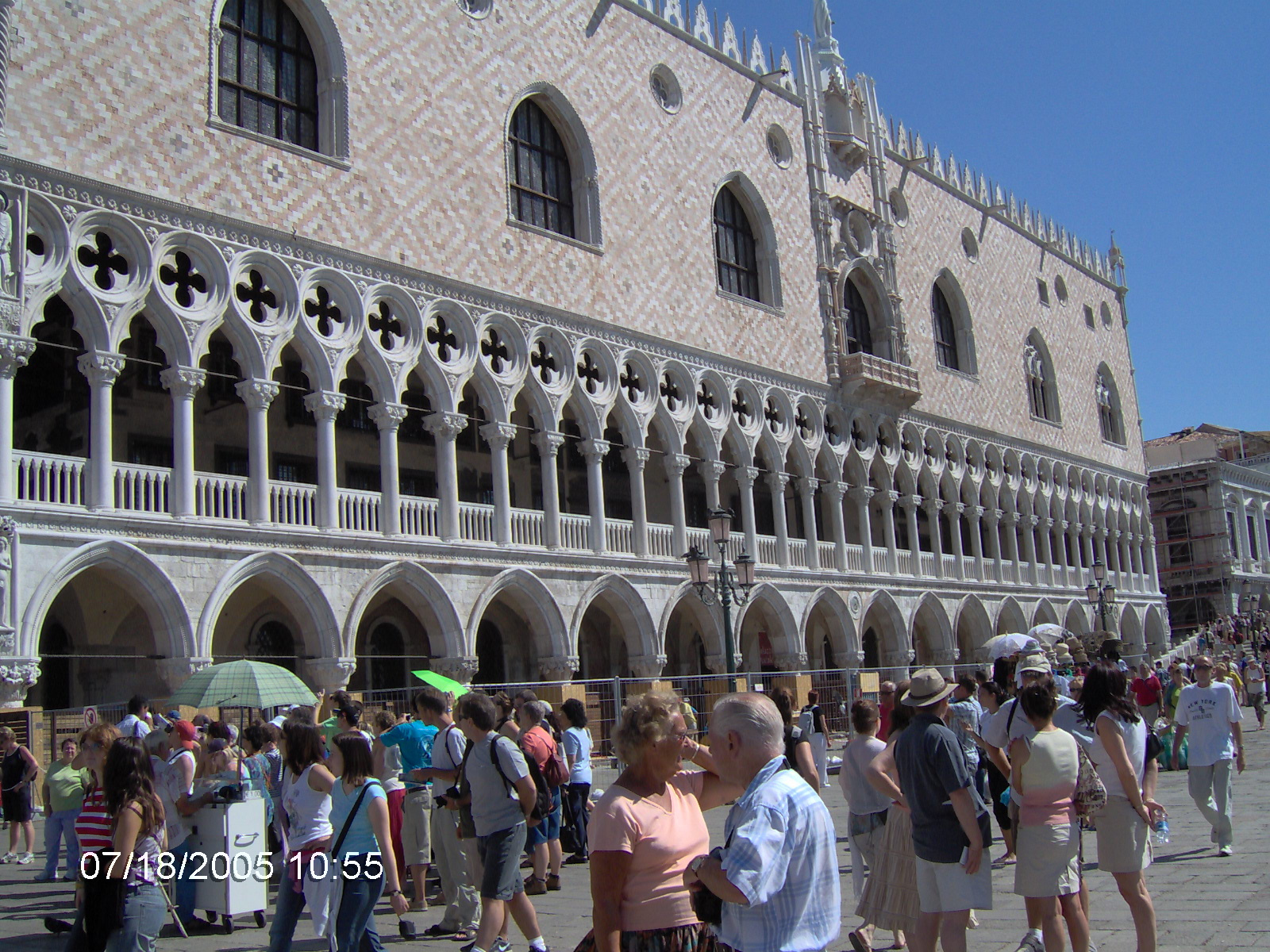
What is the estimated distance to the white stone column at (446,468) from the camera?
1683cm

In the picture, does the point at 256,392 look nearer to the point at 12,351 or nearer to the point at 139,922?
the point at 12,351

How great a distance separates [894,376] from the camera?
2559cm

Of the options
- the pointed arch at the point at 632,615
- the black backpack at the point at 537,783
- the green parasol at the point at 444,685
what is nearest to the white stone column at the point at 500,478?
the pointed arch at the point at 632,615

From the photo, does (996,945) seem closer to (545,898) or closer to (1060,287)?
(545,898)

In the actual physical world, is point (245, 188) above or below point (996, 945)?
above

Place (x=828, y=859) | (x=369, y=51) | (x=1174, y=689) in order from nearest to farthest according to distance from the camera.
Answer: (x=828, y=859) → (x=1174, y=689) → (x=369, y=51)

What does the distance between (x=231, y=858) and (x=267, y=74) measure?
12.1 meters

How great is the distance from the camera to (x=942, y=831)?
4.77 metres

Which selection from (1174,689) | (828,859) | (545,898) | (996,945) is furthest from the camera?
(1174,689)

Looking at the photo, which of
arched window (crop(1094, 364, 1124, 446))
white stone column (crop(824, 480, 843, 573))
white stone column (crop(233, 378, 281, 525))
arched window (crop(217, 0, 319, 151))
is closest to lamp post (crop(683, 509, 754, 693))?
white stone column (crop(233, 378, 281, 525))

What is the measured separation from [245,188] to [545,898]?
10.5 meters

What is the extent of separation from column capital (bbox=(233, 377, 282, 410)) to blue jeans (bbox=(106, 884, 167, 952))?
10.8 metres

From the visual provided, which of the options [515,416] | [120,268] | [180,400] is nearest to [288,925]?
[180,400]

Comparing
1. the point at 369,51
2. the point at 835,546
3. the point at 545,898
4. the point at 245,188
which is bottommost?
the point at 545,898
